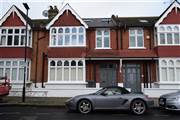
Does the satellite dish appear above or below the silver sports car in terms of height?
above

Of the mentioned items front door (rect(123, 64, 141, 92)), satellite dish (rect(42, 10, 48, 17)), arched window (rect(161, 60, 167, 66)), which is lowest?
front door (rect(123, 64, 141, 92))

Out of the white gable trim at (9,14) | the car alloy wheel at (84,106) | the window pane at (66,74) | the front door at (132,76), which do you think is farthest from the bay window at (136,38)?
the car alloy wheel at (84,106)

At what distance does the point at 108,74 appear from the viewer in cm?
2305

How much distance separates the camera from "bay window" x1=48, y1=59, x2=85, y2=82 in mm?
22094

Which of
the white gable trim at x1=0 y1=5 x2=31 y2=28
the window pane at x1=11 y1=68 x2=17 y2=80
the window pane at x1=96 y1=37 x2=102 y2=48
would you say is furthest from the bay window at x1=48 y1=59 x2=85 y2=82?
the white gable trim at x1=0 y1=5 x2=31 y2=28

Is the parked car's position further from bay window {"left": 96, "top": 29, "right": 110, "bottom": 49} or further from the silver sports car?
bay window {"left": 96, "top": 29, "right": 110, "bottom": 49}

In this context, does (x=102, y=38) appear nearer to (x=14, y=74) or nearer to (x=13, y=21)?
(x=13, y=21)

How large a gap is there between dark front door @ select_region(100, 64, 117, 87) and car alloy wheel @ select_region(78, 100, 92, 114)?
992 centimetres

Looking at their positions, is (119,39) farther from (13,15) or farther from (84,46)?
(13,15)

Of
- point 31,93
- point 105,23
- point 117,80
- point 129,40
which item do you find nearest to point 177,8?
point 129,40

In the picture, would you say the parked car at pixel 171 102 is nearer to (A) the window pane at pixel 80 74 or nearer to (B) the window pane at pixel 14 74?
(A) the window pane at pixel 80 74

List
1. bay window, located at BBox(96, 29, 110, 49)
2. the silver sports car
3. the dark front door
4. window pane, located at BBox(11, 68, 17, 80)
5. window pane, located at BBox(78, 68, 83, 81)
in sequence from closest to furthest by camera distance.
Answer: the silver sports car < window pane, located at BBox(78, 68, 83, 81) < window pane, located at BBox(11, 68, 17, 80) < the dark front door < bay window, located at BBox(96, 29, 110, 49)

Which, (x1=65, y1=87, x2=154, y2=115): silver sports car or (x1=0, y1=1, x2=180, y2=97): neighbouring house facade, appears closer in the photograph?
(x1=65, y1=87, x2=154, y2=115): silver sports car

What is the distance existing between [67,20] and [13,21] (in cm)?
503
